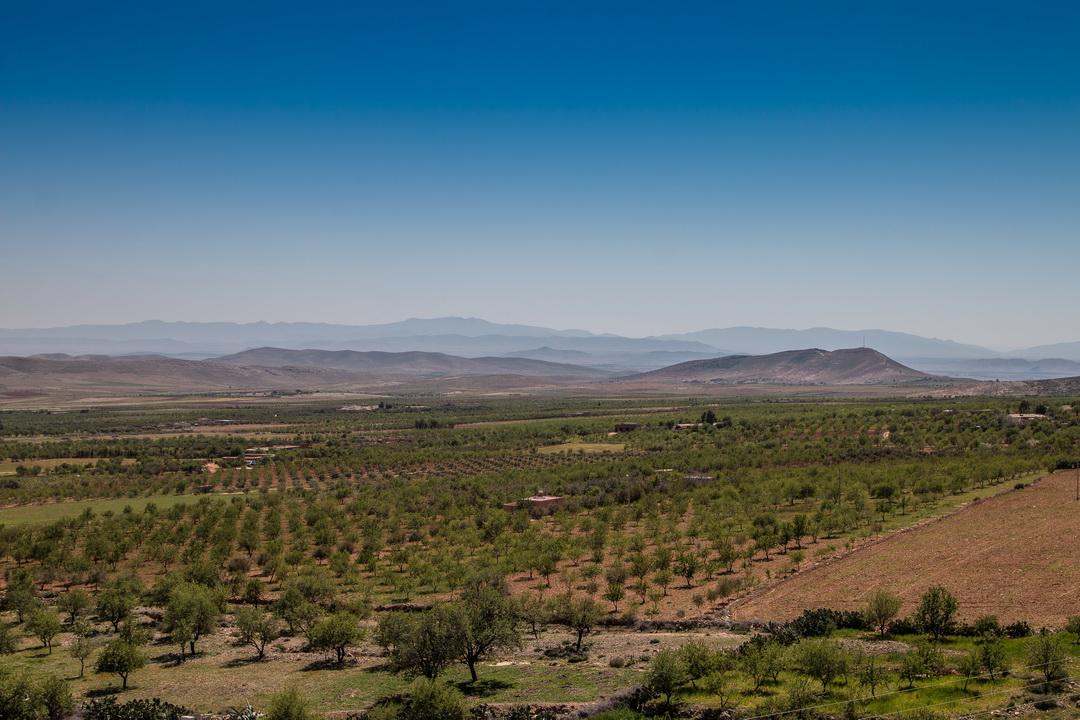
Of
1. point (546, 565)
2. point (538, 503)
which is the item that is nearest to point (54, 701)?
point (546, 565)

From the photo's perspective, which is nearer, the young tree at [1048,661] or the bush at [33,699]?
the young tree at [1048,661]

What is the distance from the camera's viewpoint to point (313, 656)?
2562 cm

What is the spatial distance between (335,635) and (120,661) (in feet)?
20.8

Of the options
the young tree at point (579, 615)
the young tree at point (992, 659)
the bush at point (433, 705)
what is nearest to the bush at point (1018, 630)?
the young tree at point (992, 659)

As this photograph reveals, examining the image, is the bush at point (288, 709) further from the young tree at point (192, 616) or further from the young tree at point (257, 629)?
the young tree at point (192, 616)

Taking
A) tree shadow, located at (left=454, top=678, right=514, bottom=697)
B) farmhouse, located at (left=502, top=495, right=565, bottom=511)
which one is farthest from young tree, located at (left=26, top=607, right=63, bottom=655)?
farmhouse, located at (left=502, top=495, right=565, bottom=511)

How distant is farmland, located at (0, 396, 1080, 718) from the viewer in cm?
2203

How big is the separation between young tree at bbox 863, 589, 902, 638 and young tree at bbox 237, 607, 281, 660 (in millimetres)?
20690

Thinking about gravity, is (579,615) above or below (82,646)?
above

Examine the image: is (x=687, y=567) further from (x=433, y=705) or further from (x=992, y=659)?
(x=433, y=705)

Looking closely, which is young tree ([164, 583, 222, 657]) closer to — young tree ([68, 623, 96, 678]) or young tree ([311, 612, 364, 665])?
young tree ([68, 623, 96, 678])

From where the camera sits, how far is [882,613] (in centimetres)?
2381

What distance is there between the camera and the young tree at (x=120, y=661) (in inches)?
873

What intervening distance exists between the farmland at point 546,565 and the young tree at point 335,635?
0.10m
